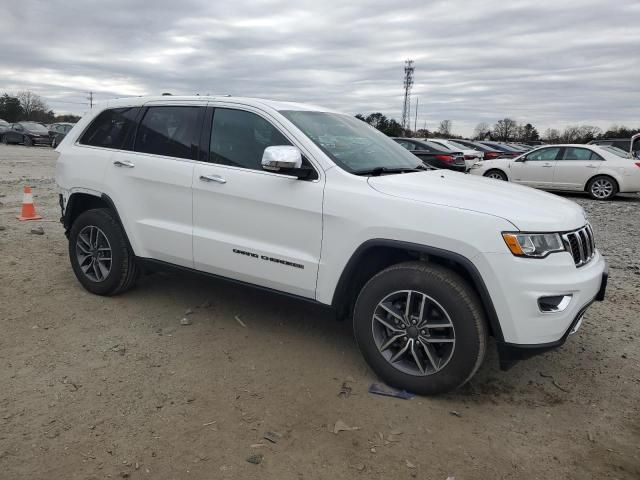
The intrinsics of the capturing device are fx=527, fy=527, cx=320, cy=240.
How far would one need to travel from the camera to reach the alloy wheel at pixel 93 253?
15.7 feet

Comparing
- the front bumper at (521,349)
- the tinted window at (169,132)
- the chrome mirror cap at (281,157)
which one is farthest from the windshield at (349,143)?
the front bumper at (521,349)

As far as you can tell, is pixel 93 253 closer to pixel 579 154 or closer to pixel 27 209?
pixel 27 209

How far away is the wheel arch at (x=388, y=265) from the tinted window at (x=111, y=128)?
249cm

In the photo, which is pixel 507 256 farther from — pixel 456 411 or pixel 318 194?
pixel 318 194

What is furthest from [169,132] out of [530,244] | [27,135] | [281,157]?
[27,135]

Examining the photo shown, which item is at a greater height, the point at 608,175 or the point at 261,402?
the point at 608,175

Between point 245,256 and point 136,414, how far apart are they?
4.29 ft

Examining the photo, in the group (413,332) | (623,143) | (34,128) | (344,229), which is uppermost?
(623,143)

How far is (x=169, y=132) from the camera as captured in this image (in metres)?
4.41

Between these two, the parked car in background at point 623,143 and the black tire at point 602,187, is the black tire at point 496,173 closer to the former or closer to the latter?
the black tire at point 602,187

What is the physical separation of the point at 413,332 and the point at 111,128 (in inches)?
131

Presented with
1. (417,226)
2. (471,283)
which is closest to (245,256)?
(417,226)

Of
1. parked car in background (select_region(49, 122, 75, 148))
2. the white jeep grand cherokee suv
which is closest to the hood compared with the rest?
the white jeep grand cherokee suv

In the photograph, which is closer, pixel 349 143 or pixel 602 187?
pixel 349 143
